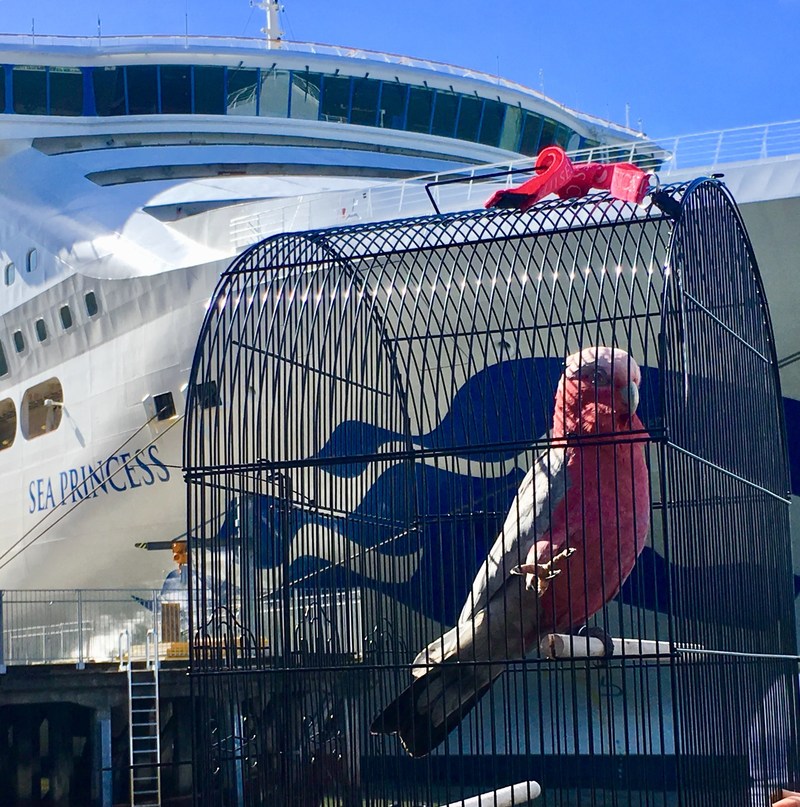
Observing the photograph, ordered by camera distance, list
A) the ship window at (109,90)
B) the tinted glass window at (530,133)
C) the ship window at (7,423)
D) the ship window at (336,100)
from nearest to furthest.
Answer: the ship window at (7,423) → the ship window at (109,90) → the ship window at (336,100) → the tinted glass window at (530,133)

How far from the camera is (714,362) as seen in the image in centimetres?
670

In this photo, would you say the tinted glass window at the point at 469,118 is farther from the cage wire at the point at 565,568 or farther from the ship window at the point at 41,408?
the cage wire at the point at 565,568

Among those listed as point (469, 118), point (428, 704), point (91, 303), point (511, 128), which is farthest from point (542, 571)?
point (511, 128)

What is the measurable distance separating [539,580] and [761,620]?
5.49 ft

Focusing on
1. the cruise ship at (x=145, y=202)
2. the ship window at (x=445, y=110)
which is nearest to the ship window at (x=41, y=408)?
the cruise ship at (x=145, y=202)

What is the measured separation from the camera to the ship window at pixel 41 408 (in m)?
19.0

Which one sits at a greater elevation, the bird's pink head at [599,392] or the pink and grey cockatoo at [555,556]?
the bird's pink head at [599,392]

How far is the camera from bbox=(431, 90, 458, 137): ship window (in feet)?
78.1

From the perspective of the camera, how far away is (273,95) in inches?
903

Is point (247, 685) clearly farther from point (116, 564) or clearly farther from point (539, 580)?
point (116, 564)

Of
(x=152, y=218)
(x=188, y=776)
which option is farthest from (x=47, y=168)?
(x=188, y=776)

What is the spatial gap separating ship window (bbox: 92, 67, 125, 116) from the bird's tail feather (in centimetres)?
1807

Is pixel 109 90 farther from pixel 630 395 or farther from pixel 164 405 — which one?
pixel 630 395

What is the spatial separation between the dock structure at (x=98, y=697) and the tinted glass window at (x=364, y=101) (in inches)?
374
